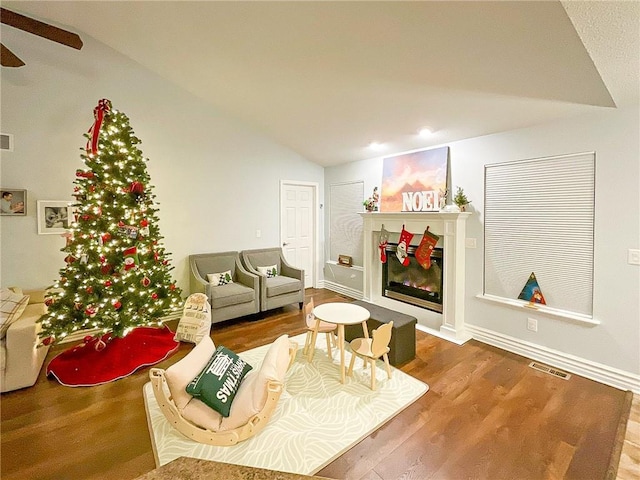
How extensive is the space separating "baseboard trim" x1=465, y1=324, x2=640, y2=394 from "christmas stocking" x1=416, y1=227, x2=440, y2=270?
0.90 m

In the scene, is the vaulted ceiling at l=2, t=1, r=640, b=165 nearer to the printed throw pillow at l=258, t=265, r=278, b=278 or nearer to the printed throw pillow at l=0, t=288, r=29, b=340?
the printed throw pillow at l=258, t=265, r=278, b=278

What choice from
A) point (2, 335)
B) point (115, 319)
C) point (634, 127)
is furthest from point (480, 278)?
point (2, 335)

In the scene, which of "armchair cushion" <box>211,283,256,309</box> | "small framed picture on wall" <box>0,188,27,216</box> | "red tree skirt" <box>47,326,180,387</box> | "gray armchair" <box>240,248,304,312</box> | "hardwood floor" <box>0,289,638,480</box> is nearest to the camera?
"hardwood floor" <box>0,289,638,480</box>

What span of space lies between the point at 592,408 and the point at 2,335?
15.7 ft

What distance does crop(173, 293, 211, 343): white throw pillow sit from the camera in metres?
3.37

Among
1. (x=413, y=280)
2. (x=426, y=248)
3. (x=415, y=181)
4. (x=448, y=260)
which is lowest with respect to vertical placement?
(x=413, y=280)

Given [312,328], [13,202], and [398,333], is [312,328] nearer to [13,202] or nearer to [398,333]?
[398,333]

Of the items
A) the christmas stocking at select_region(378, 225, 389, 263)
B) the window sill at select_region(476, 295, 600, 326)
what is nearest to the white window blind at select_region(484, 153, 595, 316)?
the window sill at select_region(476, 295, 600, 326)

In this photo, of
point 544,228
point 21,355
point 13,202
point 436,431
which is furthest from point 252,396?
point 13,202

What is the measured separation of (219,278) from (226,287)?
0.25 meters

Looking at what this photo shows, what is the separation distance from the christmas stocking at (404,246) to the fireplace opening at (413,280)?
0.06 m

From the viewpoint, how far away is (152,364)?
2.95 m

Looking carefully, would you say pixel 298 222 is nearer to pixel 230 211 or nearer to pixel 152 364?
pixel 230 211

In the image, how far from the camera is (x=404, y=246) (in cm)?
418
